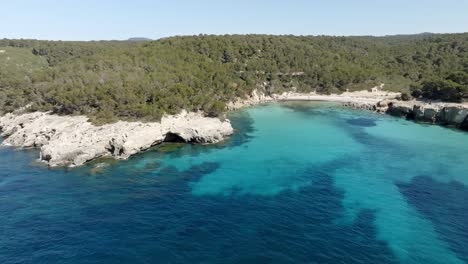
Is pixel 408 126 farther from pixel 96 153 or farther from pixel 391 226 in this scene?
pixel 96 153

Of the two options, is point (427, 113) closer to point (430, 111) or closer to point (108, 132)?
point (430, 111)

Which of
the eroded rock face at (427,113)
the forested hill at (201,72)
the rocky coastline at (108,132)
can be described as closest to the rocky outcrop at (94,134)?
the rocky coastline at (108,132)

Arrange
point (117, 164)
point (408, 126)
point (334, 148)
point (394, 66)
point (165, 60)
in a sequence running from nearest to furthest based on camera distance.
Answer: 1. point (117, 164)
2. point (334, 148)
3. point (408, 126)
4. point (165, 60)
5. point (394, 66)

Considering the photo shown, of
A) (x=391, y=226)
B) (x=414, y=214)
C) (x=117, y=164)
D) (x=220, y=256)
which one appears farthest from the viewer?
(x=117, y=164)

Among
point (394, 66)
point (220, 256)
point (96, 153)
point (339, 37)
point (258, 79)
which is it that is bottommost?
point (220, 256)

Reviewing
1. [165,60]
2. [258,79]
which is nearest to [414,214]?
[165,60]

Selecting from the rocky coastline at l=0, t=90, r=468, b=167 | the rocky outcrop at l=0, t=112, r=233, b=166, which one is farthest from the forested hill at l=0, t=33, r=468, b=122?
the rocky coastline at l=0, t=90, r=468, b=167

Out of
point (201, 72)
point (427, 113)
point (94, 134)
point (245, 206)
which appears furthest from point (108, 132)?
point (427, 113)

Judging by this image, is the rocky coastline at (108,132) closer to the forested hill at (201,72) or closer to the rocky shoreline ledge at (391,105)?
the rocky shoreline ledge at (391,105)
